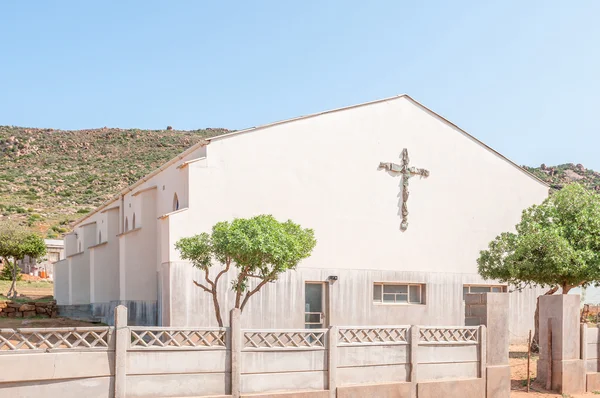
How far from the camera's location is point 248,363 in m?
13.1

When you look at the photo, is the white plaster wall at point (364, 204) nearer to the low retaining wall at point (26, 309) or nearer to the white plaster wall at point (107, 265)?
the white plaster wall at point (107, 265)

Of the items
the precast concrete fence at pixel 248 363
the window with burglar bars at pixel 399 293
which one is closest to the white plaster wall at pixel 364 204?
the window with burglar bars at pixel 399 293

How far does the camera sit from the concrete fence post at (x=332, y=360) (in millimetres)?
13844

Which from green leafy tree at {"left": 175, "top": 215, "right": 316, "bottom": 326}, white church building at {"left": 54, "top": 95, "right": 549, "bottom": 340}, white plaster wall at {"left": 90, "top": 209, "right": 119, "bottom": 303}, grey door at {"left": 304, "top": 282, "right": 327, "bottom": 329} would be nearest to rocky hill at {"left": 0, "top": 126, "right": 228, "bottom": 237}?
white plaster wall at {"left": 90, "top": 209, "right": 119, "bottom": 303}

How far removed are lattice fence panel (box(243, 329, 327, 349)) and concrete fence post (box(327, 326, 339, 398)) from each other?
0.15 meters

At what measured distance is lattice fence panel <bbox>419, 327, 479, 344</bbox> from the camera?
15.3 metres

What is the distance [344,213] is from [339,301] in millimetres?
3002

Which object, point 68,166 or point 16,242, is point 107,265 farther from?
point 68,166

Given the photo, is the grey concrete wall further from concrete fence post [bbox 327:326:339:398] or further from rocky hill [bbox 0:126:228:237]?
rocky hill [bbox 0:126:228:237]

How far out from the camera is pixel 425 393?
14.9 m

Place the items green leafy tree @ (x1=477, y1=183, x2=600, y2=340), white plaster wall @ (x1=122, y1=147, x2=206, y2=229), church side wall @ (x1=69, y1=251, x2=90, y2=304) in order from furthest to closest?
church side wall @ (x1=69, y1=251, x2=90, y2=304)
green leafy tree @ (x1=477, y1=183, x2=600, y2=340)
white plaster wall @ (x1=122, y1=147, x2=206, y2=229)

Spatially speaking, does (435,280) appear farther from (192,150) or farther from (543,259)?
(192,150)

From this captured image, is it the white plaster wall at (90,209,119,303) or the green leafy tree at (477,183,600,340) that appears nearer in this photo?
the green leafy tree at (477,183,600,340)

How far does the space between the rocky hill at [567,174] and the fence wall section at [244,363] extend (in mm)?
49207
